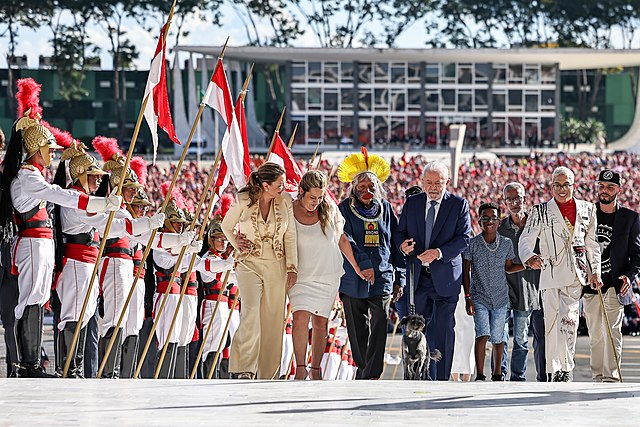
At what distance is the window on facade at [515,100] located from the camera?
72438 millimetres

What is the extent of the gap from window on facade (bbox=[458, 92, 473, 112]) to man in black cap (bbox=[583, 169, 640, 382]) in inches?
2407

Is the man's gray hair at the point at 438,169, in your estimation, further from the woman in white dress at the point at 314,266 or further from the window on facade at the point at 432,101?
the window on facade at the point at 432,101

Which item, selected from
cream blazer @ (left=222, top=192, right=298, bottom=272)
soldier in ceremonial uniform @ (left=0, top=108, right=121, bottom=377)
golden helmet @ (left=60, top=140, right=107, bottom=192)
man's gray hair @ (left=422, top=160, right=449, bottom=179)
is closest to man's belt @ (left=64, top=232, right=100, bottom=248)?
golden helmet @ (left=60, top=140, right=107, bottom=192)

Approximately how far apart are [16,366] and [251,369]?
5.32 feet

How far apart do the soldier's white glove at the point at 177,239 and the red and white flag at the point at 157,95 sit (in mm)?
693

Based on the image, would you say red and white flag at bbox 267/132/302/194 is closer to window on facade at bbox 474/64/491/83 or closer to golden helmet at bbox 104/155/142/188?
golden helmet at bbox 104/155/142/188

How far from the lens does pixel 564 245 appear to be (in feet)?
36.3

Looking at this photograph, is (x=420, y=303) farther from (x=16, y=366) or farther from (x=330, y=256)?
(x=16, y=366)

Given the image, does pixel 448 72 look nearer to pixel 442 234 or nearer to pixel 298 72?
pixel 298 72

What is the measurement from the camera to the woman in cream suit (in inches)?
395

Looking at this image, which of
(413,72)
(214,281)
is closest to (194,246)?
(214,281)

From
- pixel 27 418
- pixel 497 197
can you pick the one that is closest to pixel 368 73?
pixel 497 197

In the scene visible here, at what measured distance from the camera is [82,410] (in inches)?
307

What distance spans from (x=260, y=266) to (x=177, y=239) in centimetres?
110
